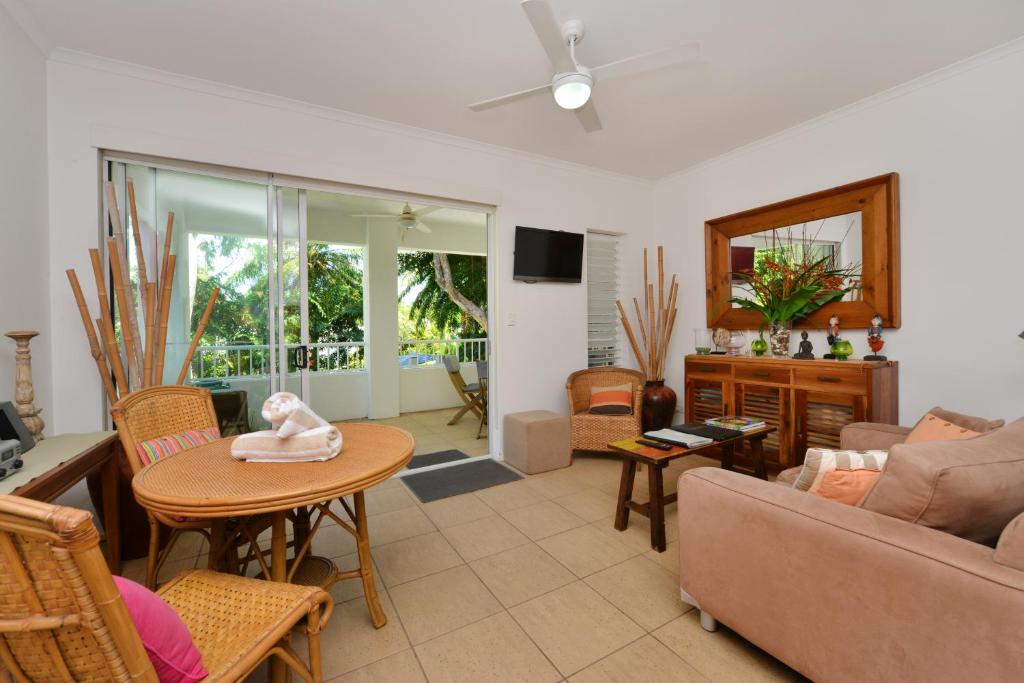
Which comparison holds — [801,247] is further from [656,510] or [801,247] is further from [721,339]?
[656,510]

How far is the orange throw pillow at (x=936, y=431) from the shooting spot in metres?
1.66

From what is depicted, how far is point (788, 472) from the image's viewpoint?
201 centimetres

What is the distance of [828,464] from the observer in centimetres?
143

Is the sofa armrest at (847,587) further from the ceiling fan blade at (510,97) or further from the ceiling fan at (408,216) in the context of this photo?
the ceiling fan at (408,216)

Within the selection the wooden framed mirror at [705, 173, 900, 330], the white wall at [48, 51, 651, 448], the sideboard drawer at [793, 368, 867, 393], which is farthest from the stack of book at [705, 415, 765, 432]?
the white wall at [48, 51, 651, 448]

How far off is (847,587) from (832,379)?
2.20m

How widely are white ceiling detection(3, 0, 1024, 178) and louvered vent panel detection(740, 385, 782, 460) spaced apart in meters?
2.08

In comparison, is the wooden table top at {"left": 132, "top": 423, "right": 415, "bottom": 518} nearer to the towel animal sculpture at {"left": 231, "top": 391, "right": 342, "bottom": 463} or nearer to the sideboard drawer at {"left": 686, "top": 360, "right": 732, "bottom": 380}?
the towel animal sculpture at {"left": 231, "top": 391, "right": 342, "bottom": 463}

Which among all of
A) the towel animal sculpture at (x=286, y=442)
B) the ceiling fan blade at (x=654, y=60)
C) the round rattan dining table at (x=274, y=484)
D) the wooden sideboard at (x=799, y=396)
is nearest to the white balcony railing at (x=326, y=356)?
the round rattan dining table at (x=274, y=484)

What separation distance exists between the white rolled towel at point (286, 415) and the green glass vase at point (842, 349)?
3.41 m

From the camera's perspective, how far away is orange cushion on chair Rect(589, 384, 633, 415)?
383 centimetres

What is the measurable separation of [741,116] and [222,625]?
4.04 meters

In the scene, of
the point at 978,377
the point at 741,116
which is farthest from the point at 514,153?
the point at 978,377

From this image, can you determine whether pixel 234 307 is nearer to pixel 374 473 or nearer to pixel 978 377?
pixel 374 473
